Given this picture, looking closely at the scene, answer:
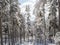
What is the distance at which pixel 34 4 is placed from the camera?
210 inches

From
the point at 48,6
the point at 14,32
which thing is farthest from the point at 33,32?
the point at 48,6

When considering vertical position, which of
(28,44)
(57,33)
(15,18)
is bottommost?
(28,44)

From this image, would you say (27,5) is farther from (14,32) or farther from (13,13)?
(14,32)

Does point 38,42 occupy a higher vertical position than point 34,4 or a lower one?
lower

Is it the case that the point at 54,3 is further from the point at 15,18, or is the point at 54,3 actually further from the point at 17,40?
the point at 17,40

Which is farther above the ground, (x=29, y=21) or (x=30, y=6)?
(x=30, y=6)

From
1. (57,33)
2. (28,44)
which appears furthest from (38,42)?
(57,33)

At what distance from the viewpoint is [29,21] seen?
17.5 ft

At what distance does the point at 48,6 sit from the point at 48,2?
0.14 metres

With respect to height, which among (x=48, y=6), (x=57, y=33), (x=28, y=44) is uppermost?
(x=48, y=6)

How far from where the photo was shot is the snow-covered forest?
17.3ft

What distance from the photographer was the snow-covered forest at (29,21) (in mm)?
5270

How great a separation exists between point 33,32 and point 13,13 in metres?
0.95

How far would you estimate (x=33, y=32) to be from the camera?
5332 millimetres
